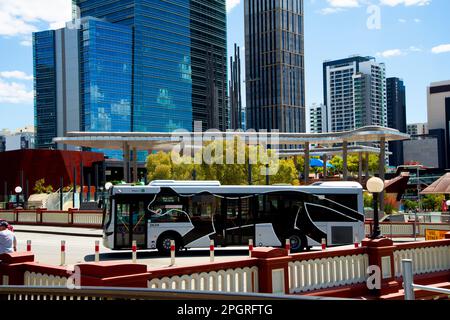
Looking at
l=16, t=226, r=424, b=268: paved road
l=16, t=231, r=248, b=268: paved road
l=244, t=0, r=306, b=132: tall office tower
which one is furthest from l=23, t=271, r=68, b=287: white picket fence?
l=244, t=0, r=306, b=132: tall office tower

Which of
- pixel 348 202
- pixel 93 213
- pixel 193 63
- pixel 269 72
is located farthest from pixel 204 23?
pixel 348 202

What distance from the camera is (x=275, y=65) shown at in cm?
18238

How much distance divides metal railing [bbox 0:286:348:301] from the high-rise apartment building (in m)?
146

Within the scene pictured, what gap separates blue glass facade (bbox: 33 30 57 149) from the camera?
17812 centimetres

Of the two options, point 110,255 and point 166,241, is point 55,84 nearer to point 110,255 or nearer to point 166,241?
point 110,255

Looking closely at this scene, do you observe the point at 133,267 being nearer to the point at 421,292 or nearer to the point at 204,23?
the point at 421,292

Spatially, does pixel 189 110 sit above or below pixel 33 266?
above

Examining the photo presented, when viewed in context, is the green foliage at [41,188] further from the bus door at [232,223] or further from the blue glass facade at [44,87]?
the blue glass facade at [44,87]

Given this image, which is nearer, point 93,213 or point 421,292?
point 421,292

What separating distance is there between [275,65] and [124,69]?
1846 inches

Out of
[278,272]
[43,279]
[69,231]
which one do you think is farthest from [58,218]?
[278,272]

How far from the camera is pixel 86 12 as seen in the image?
183000 millimetres

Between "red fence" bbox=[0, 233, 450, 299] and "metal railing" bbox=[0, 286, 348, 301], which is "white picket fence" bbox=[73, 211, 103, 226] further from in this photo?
"metal railing" bbox=[0, 286, 348, 301]
